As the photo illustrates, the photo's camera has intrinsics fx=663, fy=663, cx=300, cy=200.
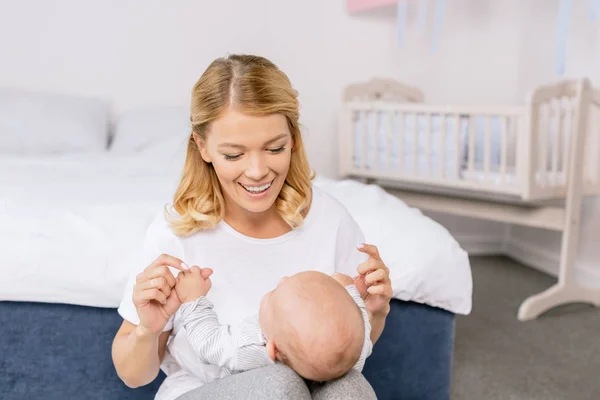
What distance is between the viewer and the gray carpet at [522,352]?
1.99 meters

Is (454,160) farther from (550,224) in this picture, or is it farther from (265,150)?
(265,150)

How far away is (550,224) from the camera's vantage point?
2.69m

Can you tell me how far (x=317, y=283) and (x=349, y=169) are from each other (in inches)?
92.7

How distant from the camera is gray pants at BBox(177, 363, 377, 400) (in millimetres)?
886

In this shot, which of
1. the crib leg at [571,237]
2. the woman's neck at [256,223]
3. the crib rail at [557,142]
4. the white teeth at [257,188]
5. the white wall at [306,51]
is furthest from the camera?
the white wall at [306,51]

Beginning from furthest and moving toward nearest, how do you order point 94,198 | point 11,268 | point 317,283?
point 94,198 → point 11,268 → point 317,283

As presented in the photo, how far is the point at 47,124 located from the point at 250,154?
6.78 ft

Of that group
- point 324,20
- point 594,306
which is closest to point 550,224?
point 594,306

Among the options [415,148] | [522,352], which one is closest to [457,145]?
[415,148]

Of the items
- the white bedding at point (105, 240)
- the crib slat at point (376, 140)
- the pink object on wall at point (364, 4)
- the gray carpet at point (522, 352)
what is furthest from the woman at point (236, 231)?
the pink object on wall at point (364, 4)

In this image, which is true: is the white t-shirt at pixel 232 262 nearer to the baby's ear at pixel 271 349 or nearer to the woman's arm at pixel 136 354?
the woman's arm at pixel 136 354

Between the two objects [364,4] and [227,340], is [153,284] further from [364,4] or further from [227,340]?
[364,4]

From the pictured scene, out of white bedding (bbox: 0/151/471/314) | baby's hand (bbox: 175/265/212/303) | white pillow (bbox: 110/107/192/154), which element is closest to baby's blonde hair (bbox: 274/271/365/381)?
baby's hand (bbox: 175/265/212/303)

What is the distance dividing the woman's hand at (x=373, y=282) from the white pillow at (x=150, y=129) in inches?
73.7
